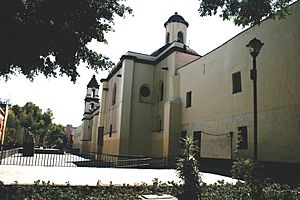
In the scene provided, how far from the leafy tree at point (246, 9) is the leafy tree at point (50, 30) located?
113 inches

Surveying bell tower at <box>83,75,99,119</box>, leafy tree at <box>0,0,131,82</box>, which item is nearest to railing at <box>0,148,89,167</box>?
leafy tree at <box>0,0,131,82</box>

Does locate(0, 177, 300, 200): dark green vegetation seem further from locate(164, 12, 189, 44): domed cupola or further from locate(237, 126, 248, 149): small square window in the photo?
locate(164, 12, 189, 44): domed cupola

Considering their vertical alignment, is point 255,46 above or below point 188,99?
below

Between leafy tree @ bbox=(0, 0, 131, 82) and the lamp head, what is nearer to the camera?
leafy tree @ bbox=(0, 0, 131, 82)

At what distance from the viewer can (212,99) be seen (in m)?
19.8

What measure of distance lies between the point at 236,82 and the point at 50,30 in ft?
42.4

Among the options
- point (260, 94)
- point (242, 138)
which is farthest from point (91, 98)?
point (260, 94)

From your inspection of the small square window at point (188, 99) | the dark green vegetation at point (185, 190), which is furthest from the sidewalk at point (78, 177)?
the small square window at point (188, 99)

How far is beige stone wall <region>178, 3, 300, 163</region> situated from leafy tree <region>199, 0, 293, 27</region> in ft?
18.0

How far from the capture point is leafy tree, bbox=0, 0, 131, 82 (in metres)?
7.34

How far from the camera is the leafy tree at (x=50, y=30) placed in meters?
7.34

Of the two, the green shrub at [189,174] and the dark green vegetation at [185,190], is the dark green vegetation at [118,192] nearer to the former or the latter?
the dark green vegetation at [185,190]

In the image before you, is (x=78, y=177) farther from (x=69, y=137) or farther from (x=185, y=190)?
(x=69, y=137)

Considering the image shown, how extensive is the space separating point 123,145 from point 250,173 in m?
21.0
